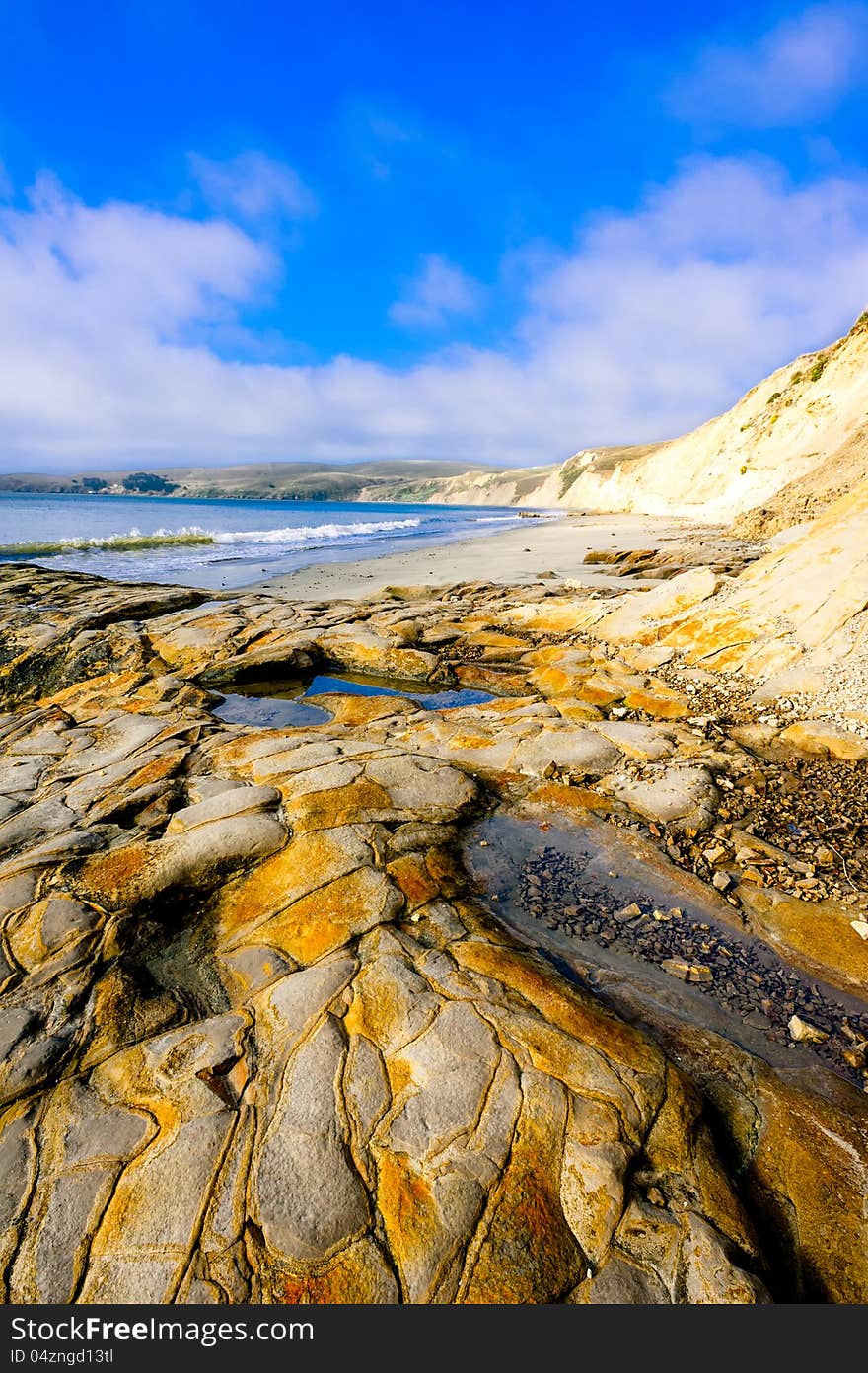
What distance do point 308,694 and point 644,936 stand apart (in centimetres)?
774

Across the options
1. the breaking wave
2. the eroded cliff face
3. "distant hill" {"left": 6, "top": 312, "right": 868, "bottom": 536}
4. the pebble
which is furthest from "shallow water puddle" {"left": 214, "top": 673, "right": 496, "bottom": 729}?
the breaking wave

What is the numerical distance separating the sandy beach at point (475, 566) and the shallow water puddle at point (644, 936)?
1388 cm

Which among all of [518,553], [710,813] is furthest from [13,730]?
[518,553]

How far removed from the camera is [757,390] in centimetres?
4350

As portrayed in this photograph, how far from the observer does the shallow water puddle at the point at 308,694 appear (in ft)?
30.7

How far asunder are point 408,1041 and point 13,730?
Answer: 878 cm

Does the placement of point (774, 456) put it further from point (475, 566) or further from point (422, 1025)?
point (422, 1025)

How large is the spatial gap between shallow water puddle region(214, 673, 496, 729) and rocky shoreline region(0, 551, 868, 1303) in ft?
5.70

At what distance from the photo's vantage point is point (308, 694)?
10.6 meters

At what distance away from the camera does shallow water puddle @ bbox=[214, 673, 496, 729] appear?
9.36 metres

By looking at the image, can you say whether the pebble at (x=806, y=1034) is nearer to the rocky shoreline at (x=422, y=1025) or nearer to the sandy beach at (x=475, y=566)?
the rocky shoreline at (x=422, y=1025)

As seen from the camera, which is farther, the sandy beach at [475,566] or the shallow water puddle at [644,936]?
the sandy beach at [475,566]

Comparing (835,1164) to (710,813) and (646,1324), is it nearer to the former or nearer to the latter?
(646,1324)

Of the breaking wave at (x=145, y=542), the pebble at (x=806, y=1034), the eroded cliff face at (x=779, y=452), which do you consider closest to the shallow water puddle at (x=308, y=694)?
the pebble at (x=806, y=1034)
